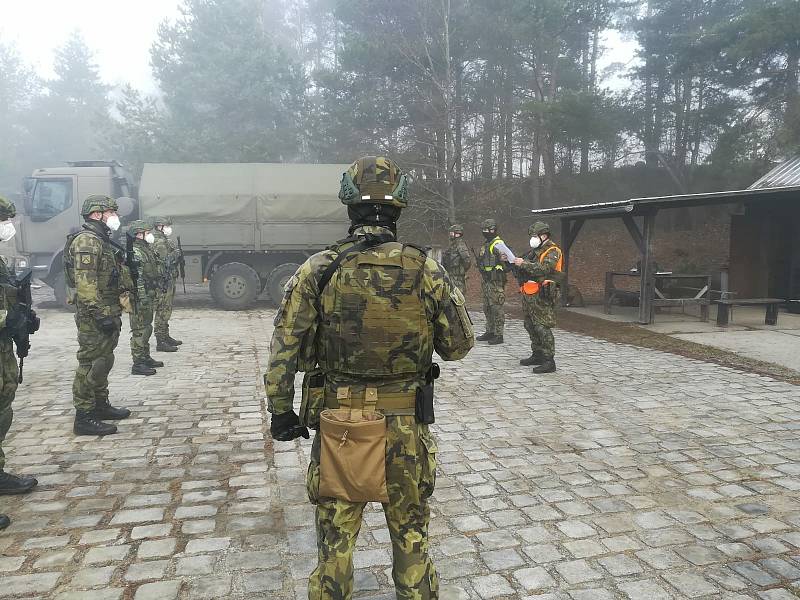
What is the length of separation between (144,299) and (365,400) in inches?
248

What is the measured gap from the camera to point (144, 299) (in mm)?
7734

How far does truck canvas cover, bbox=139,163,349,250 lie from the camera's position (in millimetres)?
13008

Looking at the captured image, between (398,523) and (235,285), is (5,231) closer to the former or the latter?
(398,523)

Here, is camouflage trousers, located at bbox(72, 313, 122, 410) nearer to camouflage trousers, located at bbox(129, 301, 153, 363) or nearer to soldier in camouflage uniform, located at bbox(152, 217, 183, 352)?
camouflage trousers, located at bbox(129, 301, 153, 363)

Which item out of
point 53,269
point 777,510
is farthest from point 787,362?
point 53,269

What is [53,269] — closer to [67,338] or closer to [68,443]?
[67,338]

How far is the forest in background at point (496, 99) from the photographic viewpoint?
18756 mm

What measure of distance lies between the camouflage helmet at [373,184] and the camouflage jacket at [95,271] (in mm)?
3734

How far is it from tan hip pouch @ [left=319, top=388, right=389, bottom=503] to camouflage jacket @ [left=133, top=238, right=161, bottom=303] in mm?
6375

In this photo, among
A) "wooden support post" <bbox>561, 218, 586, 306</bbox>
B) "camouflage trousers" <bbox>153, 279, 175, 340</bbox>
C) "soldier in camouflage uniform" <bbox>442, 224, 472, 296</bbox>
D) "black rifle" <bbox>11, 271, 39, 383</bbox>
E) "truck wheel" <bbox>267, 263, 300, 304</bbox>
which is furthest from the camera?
"wooden support post" <bbox>561, 218, 586, 306</bbox>

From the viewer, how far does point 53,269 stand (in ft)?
43.1

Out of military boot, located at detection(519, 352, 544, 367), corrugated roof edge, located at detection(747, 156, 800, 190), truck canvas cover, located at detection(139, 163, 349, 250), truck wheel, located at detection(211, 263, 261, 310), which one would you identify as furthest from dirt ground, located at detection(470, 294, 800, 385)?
corrugated roof edge, located at detection(747, 156, 800, 190)

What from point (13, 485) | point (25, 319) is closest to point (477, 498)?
point (13, 485)

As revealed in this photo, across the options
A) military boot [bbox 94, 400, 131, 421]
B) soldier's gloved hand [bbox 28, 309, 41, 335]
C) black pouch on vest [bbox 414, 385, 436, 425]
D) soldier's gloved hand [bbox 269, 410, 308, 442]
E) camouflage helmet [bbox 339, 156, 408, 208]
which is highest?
camouflage helmet [bbox 339, 156, 408, 208]
